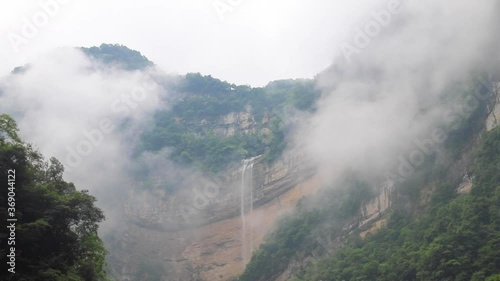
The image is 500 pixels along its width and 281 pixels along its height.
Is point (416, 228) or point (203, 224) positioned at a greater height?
point (203, 224)

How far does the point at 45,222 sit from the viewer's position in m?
15.1

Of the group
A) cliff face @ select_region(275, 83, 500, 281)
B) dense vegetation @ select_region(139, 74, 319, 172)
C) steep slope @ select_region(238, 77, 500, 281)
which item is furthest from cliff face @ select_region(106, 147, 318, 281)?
cliff face @ select_region(275, 83, 500, 281)

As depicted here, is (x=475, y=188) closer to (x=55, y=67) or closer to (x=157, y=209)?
(x=157, y=209)

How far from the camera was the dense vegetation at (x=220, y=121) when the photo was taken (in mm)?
49875

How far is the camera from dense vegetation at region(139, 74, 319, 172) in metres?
49.9

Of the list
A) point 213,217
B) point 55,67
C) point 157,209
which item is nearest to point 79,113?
point 55,67

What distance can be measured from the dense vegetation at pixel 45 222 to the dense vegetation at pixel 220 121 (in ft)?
99.5

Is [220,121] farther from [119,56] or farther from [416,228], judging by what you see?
[416,228]

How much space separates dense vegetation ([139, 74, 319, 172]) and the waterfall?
1.73 meters

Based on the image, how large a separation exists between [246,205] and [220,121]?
39.1 feet

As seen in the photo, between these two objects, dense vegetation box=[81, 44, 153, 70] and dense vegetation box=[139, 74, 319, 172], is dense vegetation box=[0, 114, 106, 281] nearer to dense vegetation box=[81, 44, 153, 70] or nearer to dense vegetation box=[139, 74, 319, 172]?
dense vegetation box=[139, 74, 319, 172]

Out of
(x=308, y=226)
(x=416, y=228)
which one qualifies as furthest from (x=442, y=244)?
(x=308, y=226)

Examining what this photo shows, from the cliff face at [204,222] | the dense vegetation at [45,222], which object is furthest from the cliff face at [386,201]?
the dense vegetation at [45,222]

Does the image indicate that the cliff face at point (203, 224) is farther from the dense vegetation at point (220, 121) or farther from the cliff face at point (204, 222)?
the dense vegetation at point (220, 121)
